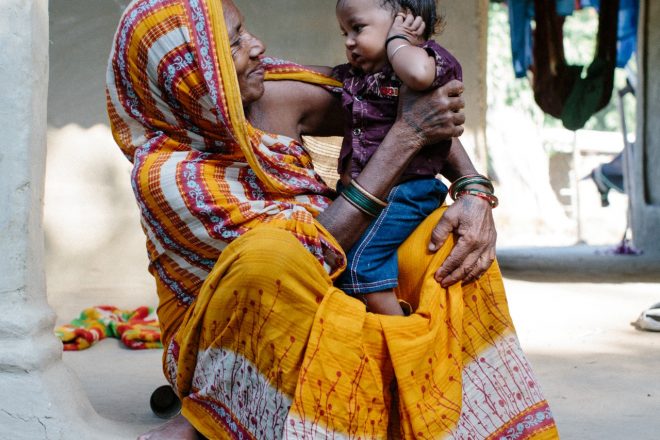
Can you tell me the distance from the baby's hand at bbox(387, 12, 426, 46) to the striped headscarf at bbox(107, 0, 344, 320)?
0.45 metres

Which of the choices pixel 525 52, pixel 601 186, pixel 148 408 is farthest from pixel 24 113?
pixel 601 186

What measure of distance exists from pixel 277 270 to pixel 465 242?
0.57 meters

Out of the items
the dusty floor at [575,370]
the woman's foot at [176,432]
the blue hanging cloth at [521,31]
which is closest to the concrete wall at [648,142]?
the blue hanging cloth at [521,31]

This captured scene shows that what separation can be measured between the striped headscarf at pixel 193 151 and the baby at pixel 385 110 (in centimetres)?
12

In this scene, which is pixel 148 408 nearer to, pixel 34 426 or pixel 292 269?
pixel 34 426

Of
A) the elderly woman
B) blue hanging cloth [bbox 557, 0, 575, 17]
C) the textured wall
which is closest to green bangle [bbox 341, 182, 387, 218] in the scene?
the elderly woman

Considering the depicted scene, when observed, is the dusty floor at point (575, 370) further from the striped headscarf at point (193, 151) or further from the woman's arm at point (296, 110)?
the woman's arm at point (296, 110)

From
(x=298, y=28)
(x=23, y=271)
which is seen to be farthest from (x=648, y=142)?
(x=23, y=271)

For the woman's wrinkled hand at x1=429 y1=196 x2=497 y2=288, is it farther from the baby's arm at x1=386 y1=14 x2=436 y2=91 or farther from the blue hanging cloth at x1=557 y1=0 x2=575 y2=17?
the blue hanging cloth at x1=557 y1=0 x2=575 y2=17

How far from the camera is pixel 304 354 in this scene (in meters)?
2.19

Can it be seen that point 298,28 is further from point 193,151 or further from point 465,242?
point 465,242

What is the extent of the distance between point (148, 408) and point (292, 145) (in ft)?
3.90

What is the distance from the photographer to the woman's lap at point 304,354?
2.19m

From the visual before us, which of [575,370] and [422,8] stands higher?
[422,8]
